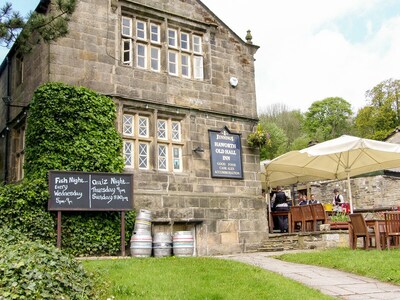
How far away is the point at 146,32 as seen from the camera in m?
14.7

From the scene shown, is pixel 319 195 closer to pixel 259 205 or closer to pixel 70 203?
pixel 259 205

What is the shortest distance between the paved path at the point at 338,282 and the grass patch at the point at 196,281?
18.1 inches

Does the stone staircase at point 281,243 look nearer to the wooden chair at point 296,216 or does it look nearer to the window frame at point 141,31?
the wooden chair at point 296,216

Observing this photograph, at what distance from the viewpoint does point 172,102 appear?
47.6 feet

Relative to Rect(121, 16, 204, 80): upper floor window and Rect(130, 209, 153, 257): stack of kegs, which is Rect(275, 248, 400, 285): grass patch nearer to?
Rect(130, 209, 153, 257): stack of kegs

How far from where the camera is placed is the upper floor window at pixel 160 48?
1431 cm

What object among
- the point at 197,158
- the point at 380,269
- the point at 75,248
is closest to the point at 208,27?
the point at 197,158

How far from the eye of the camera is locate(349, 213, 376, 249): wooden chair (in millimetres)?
11656

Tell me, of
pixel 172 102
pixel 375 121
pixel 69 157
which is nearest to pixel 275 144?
pixel 375 121

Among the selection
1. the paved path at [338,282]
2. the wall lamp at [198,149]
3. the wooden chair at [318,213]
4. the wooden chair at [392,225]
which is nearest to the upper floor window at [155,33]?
the wall lamp at [198,149]

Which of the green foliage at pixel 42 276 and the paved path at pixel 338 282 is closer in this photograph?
the green foliage at pixel 42 276

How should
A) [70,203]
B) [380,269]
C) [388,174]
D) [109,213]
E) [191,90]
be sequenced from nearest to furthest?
[380,269]
[70,203]
[109,213]
[191,90]
[388,174]

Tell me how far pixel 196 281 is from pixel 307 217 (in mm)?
8000

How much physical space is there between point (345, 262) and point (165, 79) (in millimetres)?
7237
